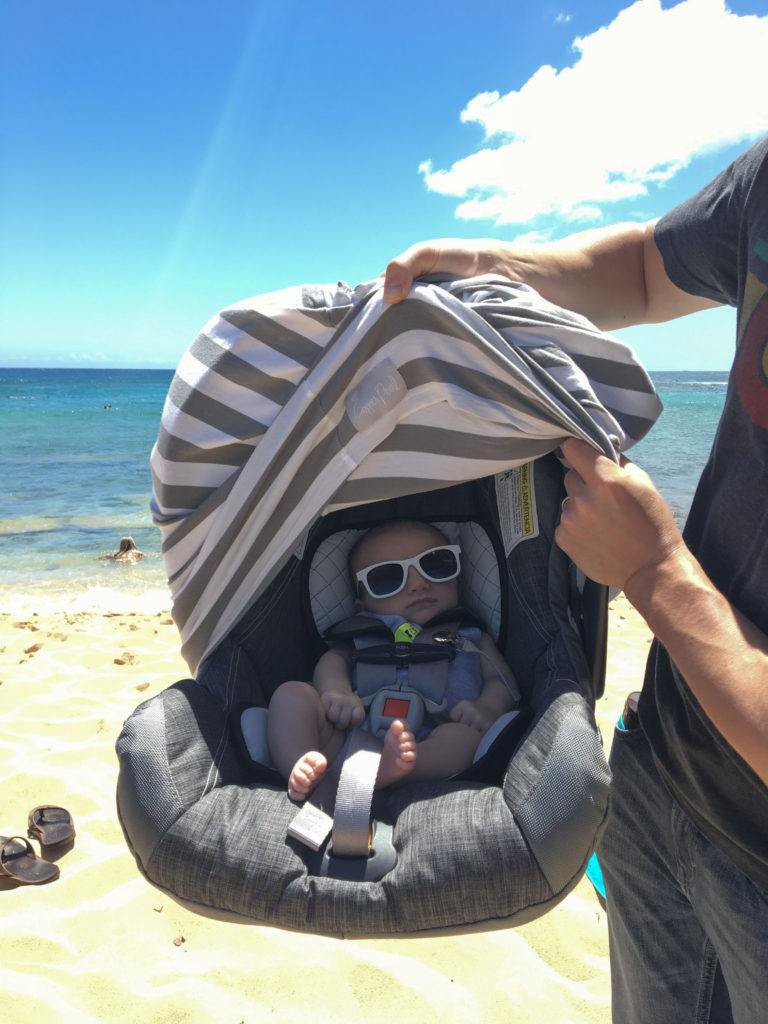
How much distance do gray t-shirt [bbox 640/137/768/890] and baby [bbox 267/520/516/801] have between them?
534 millimetres

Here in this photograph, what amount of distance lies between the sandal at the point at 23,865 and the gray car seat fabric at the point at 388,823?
1.46 metres

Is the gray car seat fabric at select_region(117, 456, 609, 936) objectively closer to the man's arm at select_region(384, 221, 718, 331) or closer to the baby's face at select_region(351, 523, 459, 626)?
the baby's face at select_region(351, 523, 459, 626)

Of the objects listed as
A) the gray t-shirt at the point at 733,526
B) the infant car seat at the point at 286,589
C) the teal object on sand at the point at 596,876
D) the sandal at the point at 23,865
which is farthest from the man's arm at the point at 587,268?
the sandal at the point at 23,865

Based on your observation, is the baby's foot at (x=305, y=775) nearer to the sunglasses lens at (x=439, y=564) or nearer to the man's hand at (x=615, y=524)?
the man's hand at (x=615, y=524)

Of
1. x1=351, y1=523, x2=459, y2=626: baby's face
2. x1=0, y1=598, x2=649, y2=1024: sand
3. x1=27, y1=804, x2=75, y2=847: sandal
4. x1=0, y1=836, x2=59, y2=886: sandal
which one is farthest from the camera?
x1=27, y1=804, x2=75, y2=847: sandal

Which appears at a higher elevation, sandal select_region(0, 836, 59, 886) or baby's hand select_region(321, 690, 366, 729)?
baby's hand select_region(321, 690, 366, 729)

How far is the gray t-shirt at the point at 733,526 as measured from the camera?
3.71 feet

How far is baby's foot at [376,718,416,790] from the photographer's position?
1587 mm

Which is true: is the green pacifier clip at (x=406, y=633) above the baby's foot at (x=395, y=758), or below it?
above

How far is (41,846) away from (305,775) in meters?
1.78

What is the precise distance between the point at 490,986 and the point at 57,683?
10.1 feet

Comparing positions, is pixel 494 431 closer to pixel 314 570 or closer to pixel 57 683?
pixel 314 570

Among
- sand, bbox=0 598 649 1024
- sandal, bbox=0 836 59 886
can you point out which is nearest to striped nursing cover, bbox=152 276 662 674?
sand, bbox=0 598 649 1024

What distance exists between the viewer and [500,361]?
1.49 metres
